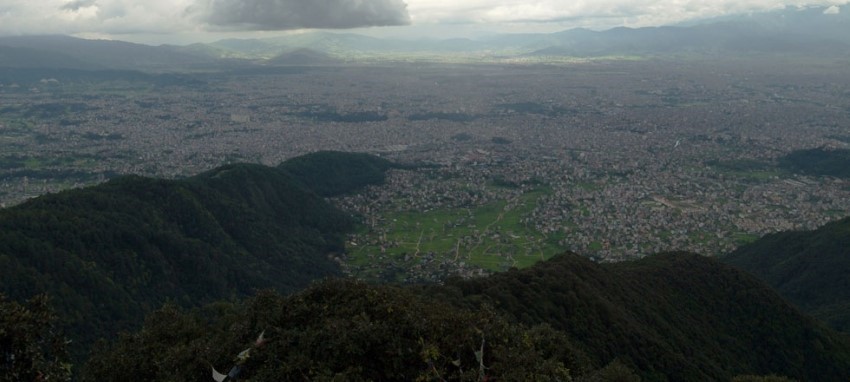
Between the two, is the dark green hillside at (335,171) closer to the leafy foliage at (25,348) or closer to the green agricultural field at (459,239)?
the green agricultural field at (459,239)

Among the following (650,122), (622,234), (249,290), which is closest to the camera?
(249,290)

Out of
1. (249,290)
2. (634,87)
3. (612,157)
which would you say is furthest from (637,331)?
(634,87)

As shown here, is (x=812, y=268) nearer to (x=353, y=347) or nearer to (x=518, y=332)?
(x=518, y=332)

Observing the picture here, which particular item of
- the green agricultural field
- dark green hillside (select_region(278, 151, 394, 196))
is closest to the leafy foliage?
the green agricultural field

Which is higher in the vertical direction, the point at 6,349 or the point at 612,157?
the point at 6,349

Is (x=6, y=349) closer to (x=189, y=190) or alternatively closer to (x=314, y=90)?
(x=189, y=190)

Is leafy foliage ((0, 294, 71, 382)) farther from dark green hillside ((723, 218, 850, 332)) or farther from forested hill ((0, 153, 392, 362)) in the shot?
dark green hillside ((723, 218, 850, 332))
